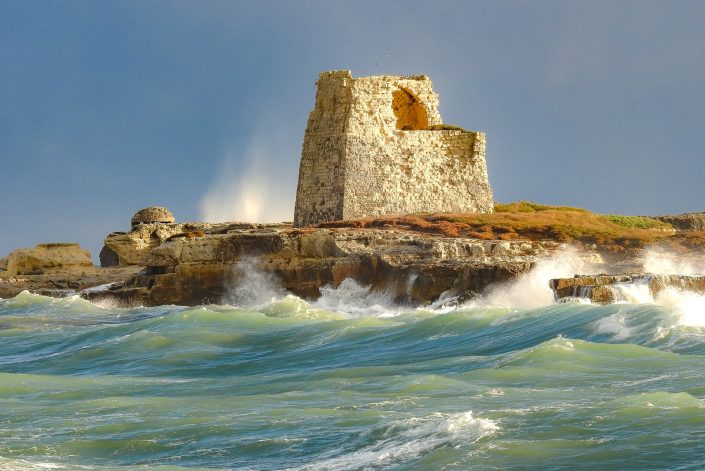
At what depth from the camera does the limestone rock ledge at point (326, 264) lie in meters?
30.1

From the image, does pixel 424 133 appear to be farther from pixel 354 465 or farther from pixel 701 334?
pixel 354 465

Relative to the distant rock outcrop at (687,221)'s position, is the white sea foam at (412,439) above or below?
below

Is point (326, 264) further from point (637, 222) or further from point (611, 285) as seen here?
point (637, 222)

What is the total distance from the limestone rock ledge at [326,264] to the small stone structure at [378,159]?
5.22 metres

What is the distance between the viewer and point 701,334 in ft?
57.3

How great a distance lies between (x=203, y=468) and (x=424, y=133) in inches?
1255

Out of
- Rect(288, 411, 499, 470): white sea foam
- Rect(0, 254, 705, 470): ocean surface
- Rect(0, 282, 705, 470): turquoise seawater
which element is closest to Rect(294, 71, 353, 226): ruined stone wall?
Rect(0, 254, 705, 470): ocean surface

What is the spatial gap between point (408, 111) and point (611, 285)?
2065cm

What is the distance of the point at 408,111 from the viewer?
44.2 metres

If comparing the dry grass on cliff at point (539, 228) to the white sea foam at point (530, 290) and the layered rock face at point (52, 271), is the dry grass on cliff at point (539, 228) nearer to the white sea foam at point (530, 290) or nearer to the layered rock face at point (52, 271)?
the white sea foam at point (530, 290)

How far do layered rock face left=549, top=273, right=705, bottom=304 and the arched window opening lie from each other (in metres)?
18.9

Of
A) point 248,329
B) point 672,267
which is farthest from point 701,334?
point 672,267

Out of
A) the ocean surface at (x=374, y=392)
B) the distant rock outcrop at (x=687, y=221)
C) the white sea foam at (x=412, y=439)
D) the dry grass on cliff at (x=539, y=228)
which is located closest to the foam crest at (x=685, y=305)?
the ocean surface at (x=374, y=392)

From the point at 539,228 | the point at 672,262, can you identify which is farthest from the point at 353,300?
the point at 672,262
